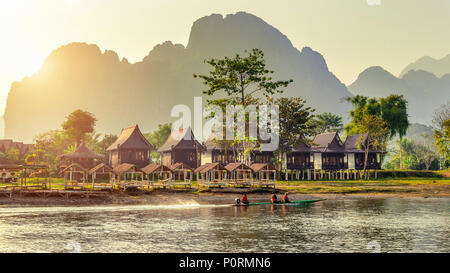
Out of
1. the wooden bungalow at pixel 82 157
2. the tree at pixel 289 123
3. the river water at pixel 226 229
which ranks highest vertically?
the tree at pixel 289 123

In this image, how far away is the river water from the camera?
2031 cm

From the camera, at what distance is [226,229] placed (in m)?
25.5

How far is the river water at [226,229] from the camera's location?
20312mm

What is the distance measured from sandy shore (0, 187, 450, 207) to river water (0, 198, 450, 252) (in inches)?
198

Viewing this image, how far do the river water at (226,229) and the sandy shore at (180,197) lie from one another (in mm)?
5040

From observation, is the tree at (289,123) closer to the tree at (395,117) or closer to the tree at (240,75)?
the tree at (240,75)

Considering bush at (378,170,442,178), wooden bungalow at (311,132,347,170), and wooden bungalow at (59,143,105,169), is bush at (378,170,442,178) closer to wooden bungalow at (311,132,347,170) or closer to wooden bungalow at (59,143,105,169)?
wooden bungalow at (311,132,347,170)

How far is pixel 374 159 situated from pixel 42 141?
233 ft

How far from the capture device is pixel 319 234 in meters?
23.8

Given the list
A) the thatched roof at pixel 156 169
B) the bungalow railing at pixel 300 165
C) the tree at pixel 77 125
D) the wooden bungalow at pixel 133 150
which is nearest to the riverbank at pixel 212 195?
the thatched roof at pixel 156 169

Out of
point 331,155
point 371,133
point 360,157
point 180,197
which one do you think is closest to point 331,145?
point 331,155

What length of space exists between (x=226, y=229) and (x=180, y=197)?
22008 mm

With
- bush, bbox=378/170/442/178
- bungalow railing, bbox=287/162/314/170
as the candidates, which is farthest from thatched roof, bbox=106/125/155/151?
bush, bbox=378/170/442/178
